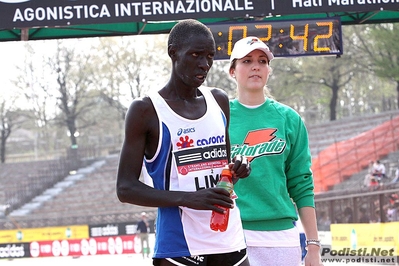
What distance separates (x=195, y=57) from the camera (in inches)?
149

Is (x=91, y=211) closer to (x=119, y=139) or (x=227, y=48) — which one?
(x=119, y=139)

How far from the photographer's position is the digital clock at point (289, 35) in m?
10.9

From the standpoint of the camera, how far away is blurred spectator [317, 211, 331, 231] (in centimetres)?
2259

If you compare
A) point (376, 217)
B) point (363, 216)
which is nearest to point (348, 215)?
point (363, 216)

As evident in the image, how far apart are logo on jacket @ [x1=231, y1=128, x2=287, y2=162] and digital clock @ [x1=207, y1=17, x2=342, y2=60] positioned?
19.8ft

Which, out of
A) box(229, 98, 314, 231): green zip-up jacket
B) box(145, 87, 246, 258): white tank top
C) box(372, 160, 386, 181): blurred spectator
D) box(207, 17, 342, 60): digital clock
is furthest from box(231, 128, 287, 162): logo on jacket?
box(372, 160, 386, 181): blurred spectator

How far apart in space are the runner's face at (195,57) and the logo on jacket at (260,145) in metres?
1.07

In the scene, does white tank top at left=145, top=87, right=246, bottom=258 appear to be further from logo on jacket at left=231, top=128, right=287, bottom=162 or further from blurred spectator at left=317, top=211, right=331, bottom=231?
blurred spectator at left=317, top=211, right=331, bottom=231

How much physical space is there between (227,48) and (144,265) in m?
13.7

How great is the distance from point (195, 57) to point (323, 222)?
20.5 meters

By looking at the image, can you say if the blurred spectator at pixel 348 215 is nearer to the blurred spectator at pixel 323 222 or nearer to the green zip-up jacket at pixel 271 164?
the blurred spectator at pixel 323 222

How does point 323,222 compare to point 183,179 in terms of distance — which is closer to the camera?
point 183,179

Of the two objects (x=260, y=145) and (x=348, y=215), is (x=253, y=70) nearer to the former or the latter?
(x=260, y=145)

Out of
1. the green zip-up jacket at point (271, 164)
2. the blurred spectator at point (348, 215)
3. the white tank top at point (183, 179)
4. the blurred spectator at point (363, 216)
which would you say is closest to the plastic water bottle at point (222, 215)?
the white tank top at point (183, 179)
